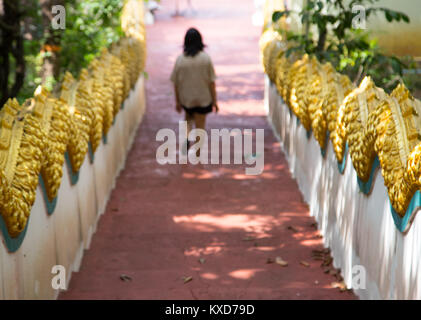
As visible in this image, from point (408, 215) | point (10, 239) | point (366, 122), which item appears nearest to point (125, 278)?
point (10, 239)

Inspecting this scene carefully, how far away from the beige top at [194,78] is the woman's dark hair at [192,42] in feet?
0.22

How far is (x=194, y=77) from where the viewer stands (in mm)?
8938

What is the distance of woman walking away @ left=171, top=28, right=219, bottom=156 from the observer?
8.80 metres

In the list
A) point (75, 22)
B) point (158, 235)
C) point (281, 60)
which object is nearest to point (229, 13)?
point (75, 22)

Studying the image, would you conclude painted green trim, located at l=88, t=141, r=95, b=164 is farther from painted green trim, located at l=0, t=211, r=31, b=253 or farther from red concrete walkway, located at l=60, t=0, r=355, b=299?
painted green trim, located at l=0, t=211, r=31, b=253

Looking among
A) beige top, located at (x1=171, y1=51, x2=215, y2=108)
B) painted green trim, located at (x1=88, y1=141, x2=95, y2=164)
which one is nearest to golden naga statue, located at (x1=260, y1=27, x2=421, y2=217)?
beige top, located at (x1=171, y1=51, x2=215, y2=108)

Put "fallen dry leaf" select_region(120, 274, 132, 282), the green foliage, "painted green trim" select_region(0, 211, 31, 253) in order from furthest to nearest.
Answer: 1. the green foliage
2. "fallen dry leaf" select_region(120, 274, 132, 282)
3. "painted green trim" select_region(0, 211, 31, 253)

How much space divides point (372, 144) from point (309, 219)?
2594 millimetres

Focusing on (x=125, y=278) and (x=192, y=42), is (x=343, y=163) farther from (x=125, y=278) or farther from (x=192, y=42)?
(x=192, y=42)

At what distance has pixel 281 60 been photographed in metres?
9.26

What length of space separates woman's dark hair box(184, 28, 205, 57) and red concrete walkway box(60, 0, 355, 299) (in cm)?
151

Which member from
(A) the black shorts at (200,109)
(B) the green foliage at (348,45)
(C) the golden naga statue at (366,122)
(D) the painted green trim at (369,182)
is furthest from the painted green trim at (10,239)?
(A) the black shorts at (200,109)

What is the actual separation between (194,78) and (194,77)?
14 millimetres

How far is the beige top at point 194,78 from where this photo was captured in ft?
29.2
